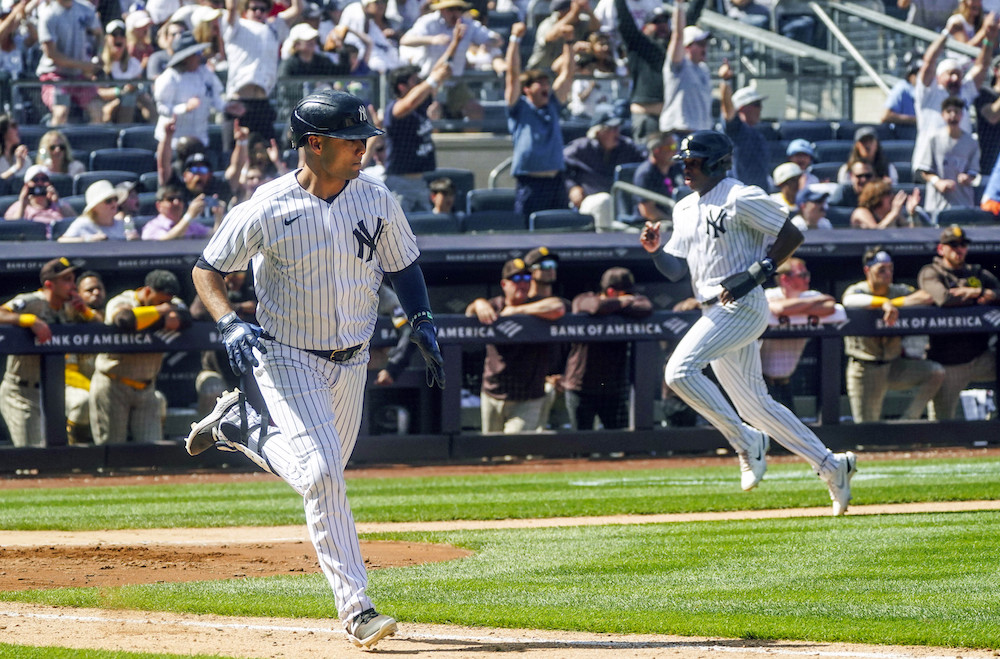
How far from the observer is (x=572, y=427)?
1109 cm

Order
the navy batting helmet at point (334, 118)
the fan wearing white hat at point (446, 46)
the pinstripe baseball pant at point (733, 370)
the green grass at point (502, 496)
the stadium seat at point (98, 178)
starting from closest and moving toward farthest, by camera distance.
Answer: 1. the navy batting helmet at point (334, 118)
2. the pinstripe baseball pant at point (733, 370)
3. the green grass at point (502, 496)
4. the stadium seat at point (98, 178)
5. the fan wearing white hat at point (446, 46)

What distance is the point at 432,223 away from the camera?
1152 cm

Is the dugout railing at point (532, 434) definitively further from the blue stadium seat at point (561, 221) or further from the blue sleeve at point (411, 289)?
the blue sleeve at point (411, 289)

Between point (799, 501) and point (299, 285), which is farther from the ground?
point (299, 285)

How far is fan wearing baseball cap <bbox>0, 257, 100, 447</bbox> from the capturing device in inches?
404

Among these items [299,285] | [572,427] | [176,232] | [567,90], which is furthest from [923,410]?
[299,285]

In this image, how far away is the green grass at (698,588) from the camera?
4.41 meters

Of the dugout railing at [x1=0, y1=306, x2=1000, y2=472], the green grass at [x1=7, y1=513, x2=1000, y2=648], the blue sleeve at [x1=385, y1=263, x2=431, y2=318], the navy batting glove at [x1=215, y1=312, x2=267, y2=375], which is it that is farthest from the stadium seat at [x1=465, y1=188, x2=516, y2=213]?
the navy batting glove at [x1=215, y1=312, x2=267, y2=375]

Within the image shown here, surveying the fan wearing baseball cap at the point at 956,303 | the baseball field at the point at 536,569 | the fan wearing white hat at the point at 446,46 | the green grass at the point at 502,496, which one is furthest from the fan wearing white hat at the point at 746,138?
the baseball field at the point at 536,569

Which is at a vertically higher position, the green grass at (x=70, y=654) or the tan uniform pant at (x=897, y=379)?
the green grass at (x=70, y=654)

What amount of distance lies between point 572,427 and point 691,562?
537 centimetres

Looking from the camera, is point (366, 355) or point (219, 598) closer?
point (366, 355)

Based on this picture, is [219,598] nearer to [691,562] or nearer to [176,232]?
[691,562]

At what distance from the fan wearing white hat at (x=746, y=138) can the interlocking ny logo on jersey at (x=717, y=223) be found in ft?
17.0
